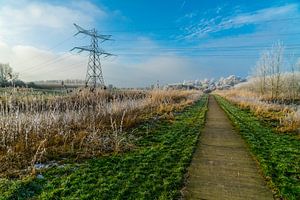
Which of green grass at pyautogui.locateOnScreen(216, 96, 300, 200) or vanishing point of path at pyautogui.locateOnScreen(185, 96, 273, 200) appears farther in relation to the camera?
green grass at pyautogui.locateOnScreen(216, 96, 300, 200)

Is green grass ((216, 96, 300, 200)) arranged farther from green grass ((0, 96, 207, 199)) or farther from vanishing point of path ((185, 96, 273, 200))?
green grass ((0, 96, 207, 199))

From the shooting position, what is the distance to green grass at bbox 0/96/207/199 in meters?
4.59

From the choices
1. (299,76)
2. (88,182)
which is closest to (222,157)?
(88,182)

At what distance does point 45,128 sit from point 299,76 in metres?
54.6

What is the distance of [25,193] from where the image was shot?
464cm

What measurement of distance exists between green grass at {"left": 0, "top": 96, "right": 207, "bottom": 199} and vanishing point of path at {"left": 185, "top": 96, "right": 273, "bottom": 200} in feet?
1.01

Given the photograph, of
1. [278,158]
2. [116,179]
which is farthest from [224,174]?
[116,179]

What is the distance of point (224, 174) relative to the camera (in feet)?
18.7

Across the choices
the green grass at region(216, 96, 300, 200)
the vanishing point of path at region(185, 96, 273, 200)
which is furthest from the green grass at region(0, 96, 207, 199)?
the green grass at region(216, 96, 300, 200)

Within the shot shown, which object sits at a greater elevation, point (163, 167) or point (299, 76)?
point (299, 76)

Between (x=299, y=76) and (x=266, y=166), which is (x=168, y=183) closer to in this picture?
(x=266, y=166)

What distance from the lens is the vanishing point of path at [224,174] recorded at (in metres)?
4.68

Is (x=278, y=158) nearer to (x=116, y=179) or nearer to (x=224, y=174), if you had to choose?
(x=224, y=174)

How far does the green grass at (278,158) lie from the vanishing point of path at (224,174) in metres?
0.25
